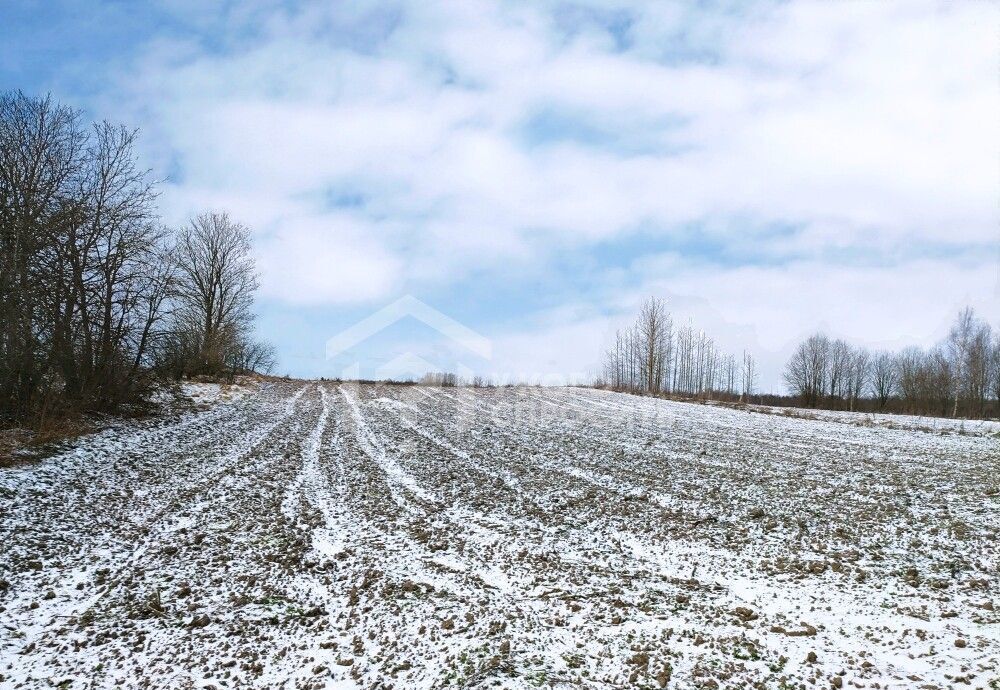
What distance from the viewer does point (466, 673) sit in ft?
15.8

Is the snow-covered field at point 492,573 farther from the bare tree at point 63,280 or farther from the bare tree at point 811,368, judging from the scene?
the bare tree at point 811,368

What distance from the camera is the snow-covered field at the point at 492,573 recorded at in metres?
4.98

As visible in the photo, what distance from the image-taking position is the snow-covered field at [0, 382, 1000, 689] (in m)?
4.98

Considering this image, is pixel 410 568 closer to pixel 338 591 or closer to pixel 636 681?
pixel 338 591

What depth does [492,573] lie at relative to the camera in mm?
7121

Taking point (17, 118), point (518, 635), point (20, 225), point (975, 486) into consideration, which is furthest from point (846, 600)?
point (17, 118)

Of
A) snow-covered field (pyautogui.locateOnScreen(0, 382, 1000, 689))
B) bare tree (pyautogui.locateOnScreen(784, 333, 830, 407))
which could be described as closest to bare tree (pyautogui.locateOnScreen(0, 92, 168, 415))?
snow-covered field (pyautogui.locateOnScreen(0, 382, 1000, 689))

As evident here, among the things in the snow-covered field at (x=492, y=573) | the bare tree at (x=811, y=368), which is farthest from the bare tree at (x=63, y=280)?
the bare tree at (x=811, y=368)

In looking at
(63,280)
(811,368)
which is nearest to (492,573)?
(63,280)

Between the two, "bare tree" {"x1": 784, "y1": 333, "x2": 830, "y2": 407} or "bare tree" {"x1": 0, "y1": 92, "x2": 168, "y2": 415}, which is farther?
"bare tree" {"x1": 784, "y1": 333, "x2": 830, "y2": 407}

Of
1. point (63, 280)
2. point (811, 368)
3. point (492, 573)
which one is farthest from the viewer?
point (811, 368)

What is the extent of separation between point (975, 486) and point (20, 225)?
2747 centimetres

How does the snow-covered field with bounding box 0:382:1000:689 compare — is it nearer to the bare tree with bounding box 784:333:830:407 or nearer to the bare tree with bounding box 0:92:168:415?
the bare tree with bounding box 0:92:168:415

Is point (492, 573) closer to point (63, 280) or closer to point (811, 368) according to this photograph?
point (63, 280)
